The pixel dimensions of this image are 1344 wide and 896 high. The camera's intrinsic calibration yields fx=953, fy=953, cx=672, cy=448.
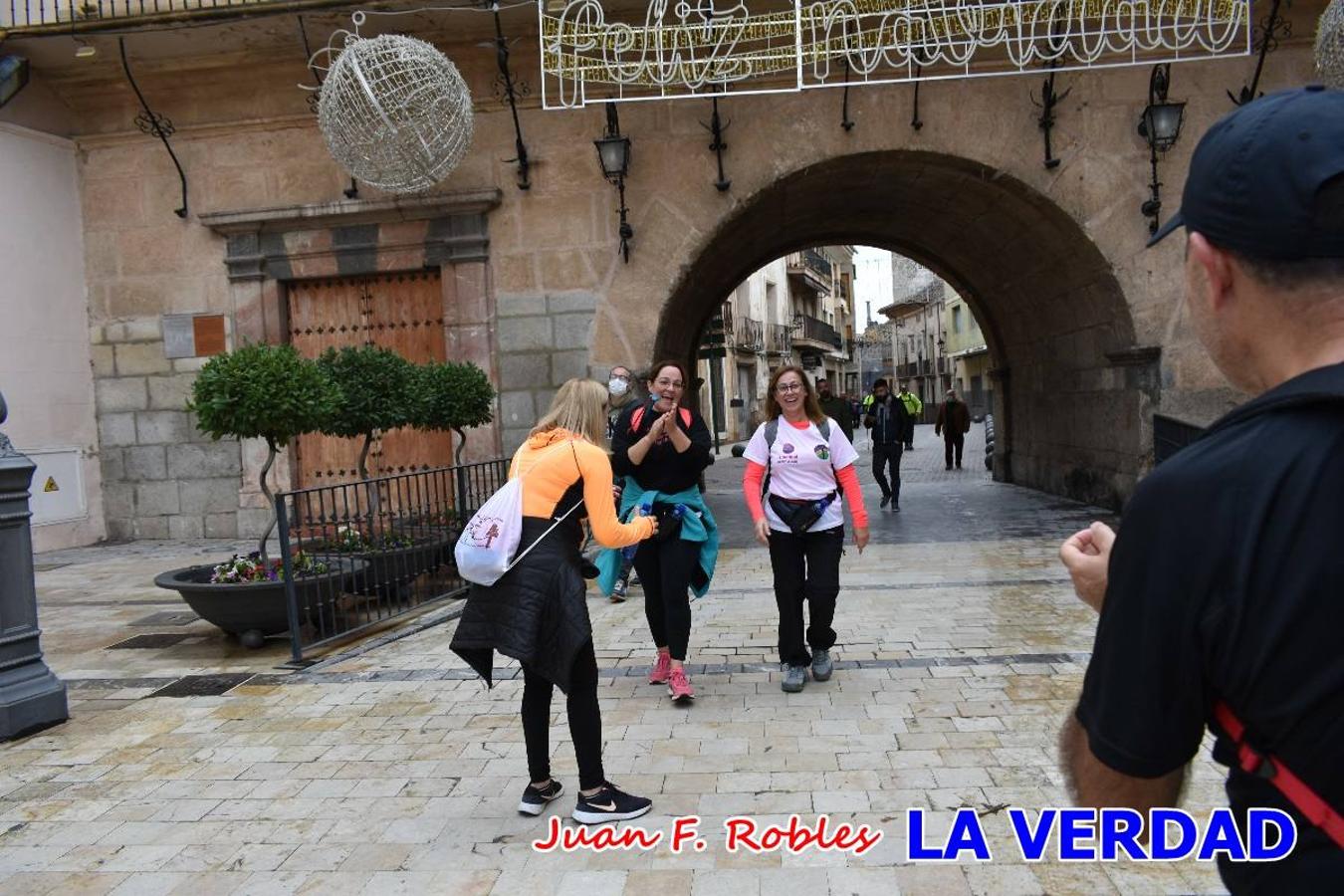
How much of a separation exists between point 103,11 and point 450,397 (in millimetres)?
5810

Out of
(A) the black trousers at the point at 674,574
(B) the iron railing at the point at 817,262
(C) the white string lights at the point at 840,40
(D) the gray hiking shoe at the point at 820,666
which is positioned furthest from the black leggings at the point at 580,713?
(B) the iron railing at the point at 817,262

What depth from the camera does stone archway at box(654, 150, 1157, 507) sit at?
9.99 meters

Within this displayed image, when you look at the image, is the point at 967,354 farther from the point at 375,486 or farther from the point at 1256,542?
the point at 1256,542

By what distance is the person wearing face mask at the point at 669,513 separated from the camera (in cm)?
485

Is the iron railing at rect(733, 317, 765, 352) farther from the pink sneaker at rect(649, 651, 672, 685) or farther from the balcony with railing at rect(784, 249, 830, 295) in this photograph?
the pink sneaker at rect(649, 651, 672, 685)

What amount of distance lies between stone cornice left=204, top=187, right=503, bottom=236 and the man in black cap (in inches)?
378

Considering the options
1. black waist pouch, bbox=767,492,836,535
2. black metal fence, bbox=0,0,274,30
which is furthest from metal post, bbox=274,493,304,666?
black metal fence, bbox=0,0,274,30

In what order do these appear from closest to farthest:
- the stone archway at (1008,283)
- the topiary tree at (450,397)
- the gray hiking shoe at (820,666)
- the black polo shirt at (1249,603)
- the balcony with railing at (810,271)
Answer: the black polo shirt at (1249,603) → the gray hiking shoe at (820,666) → the topiary tree at (450,397) → the stone archway at (1008,283) → the balcony with railing at (810,271)

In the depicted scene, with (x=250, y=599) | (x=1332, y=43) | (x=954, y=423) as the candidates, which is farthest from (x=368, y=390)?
(x=954, y=423)

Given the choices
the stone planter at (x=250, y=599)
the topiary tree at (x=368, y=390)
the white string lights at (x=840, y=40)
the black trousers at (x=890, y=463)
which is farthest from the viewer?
the black trousers at (x=890, y=463)

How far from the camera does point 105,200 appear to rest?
1085 cm

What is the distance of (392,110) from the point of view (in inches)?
325

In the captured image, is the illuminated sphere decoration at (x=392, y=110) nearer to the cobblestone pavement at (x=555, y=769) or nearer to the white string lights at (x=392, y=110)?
the white string lights at (x=392, y=110)

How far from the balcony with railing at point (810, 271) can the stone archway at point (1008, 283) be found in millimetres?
28234
